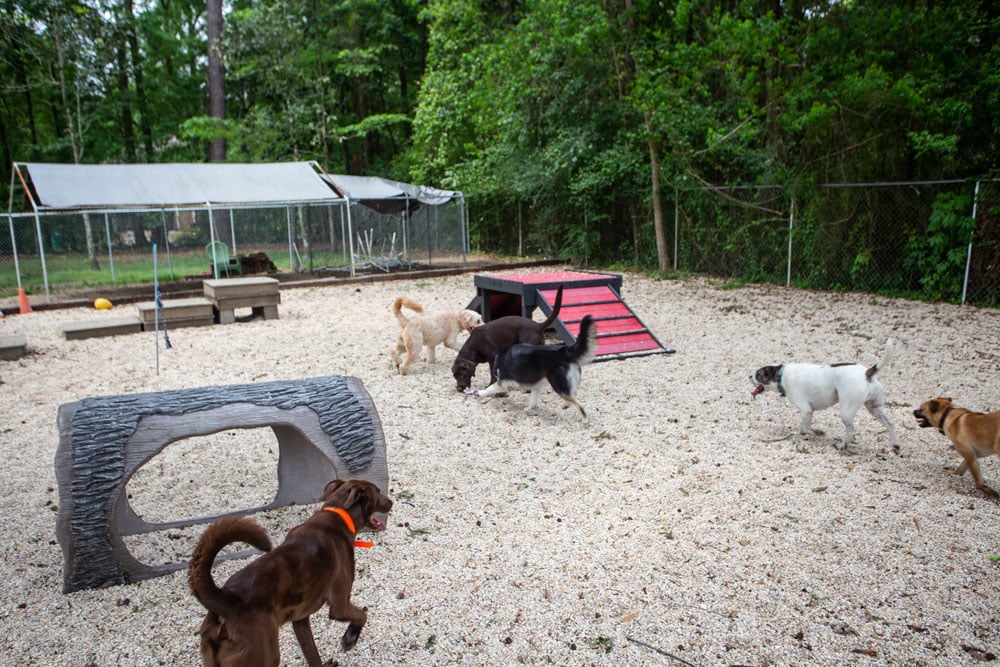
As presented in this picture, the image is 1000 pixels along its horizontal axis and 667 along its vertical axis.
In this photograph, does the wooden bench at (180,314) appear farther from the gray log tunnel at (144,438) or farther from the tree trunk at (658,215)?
the tree trunk at (658,215)

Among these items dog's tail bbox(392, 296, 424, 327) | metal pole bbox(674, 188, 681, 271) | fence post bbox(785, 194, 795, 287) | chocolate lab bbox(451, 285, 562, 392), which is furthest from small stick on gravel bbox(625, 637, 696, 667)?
metal pole bbox(674, 188, 681, 271)

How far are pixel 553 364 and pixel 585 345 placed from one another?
0.38 meters

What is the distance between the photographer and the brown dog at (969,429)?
407 centimetres

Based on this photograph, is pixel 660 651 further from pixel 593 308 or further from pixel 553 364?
pixel 593 308

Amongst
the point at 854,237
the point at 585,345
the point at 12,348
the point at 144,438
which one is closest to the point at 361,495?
the point at 144,438

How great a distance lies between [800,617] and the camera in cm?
310

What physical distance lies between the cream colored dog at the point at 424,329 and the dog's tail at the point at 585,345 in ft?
Answer: 7.65

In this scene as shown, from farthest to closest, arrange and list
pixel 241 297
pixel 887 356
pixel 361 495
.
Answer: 1. pixel 241 297
2. pixel 887 356
3. pixel 361 495

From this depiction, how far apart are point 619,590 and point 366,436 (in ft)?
5.34

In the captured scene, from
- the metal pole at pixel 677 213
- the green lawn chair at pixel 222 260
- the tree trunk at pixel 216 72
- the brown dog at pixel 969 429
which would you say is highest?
the tree trunk at pixel 216 72

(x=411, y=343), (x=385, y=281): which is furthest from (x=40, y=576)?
(x=385, y=281)

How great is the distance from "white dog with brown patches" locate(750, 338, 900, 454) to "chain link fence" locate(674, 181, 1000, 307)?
8.29 meters

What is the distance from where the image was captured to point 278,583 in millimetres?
2445

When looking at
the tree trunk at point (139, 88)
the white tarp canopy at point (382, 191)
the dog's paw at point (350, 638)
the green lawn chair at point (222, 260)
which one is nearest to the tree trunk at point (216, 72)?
the tree trunk at point (139, 88)
